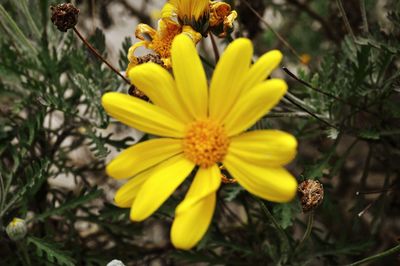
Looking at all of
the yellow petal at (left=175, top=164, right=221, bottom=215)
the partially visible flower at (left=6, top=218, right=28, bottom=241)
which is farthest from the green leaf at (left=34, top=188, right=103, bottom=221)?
the yellow petal at (left=175, top=164, right=221, bottom=215)

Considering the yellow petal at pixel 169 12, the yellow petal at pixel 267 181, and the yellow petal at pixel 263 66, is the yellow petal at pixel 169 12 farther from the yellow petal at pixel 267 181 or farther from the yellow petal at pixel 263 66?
the yellow petal at pixel 267 181

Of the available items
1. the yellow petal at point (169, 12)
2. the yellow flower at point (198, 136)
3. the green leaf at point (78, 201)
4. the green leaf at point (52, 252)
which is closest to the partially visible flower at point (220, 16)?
the yellow petal at point (169, 12)

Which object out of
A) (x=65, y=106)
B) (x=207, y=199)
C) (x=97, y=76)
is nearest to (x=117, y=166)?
(x=207, y=199)

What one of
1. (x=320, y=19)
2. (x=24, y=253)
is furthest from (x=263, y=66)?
(x=320, y=19)

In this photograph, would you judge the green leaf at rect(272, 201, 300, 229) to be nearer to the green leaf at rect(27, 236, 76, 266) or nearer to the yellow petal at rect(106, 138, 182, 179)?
the yellow petal at rect(106, 138, 182, 179)

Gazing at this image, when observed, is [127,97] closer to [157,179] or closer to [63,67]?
[157,179]

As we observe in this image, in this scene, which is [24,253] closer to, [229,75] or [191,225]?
[191,225]
